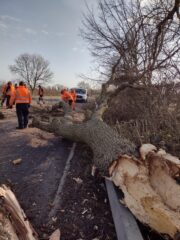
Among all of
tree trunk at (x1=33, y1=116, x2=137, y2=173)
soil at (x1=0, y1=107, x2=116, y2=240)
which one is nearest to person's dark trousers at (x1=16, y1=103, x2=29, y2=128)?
tree trunk at (x1=33, y1=116, x2=137, y2=173)

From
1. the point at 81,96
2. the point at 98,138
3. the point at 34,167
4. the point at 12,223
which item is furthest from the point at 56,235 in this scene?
the point at 81,96

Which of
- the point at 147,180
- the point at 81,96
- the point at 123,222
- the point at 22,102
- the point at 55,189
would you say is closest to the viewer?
the point at 123,222

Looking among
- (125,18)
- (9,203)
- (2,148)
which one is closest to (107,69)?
(125,18)

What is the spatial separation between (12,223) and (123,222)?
4.48 ft

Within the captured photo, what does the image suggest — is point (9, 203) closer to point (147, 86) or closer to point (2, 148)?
point (2, 148)

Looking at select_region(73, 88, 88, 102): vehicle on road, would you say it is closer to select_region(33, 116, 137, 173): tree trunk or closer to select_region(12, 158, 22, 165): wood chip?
select_region(33, 116, 137, 173): tree trunk

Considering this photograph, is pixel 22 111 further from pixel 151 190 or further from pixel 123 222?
pixel 123 222

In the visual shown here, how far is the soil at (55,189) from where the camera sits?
3.86 m

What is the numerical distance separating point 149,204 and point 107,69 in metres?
11.4

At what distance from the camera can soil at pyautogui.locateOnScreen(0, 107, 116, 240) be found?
3.86 metres

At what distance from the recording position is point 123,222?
3471 mm

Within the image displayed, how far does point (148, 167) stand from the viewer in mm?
4184

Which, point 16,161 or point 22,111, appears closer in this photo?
point 16,161

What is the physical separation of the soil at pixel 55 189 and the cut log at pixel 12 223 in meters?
0.43
